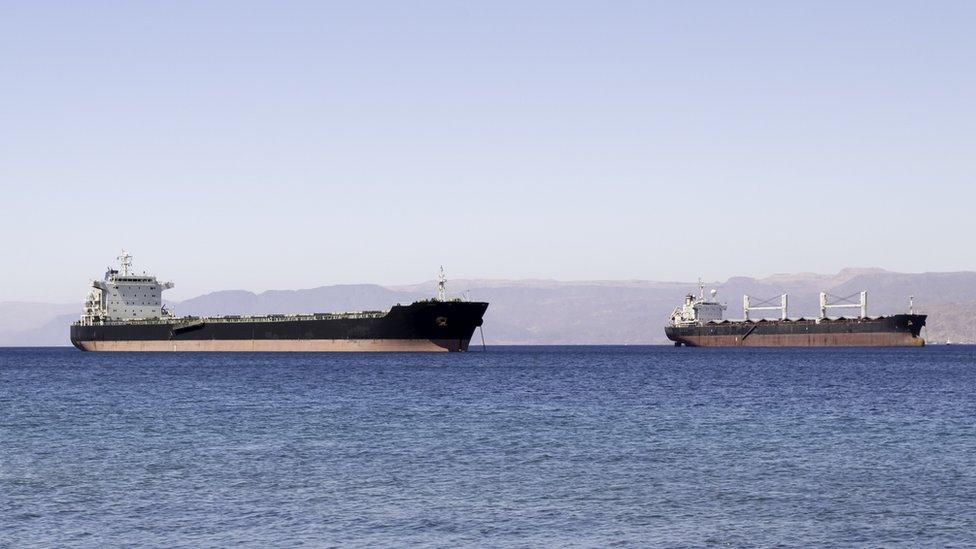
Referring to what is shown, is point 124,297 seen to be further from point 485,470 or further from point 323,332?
point 485,470

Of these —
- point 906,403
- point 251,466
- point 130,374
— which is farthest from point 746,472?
point 130,374

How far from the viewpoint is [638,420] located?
51.5 meters

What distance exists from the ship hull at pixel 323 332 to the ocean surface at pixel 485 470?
55.5 meters

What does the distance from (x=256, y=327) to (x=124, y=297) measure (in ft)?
109

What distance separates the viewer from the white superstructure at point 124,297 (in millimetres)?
164500

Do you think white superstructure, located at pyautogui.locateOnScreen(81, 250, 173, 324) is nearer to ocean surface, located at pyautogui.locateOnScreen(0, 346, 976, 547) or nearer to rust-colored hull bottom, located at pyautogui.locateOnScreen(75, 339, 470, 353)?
rust-colored hull bottom, located at pyautogui.locateOnScreen(75, 339, 470, 353)

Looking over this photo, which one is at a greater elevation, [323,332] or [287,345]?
[323,332]

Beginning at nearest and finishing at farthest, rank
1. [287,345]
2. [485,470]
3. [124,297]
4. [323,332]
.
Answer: [485,470], [323,332], [287,345], [124,297]

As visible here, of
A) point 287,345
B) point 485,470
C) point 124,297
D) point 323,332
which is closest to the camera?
point 485,470

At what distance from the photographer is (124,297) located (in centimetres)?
16512

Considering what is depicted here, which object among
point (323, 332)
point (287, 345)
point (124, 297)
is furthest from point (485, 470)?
point (124, 297)

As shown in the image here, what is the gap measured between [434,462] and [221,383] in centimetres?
5053

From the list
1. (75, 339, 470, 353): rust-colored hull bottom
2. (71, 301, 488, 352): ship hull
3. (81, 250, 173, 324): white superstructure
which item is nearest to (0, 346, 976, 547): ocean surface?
(71, 301, 488, 352): ship hull

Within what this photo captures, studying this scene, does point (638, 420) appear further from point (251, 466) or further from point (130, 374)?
point (130, 374)
